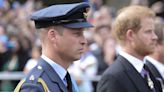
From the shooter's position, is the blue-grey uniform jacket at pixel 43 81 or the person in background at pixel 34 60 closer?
the blue-grey uniform jacket at pixel 43 81

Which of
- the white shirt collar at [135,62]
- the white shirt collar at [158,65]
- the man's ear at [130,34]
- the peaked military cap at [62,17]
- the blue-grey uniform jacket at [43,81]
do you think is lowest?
the white shirt collar at [158,65]

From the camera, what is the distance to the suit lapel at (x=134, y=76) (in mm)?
5160

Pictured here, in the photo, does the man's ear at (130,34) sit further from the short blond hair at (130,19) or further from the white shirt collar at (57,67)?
the white shirt collar at (57,67)

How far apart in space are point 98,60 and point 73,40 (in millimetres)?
5485

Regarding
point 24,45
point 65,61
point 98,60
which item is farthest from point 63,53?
point 24,45

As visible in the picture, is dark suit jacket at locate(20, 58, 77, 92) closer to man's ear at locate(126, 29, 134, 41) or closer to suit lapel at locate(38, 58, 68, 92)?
suit lapel at locate(38, 58, 68, 92)

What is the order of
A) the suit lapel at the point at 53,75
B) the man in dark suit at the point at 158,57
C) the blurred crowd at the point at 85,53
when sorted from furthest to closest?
1. the blurred crowd at the point at 85,53
2. the man in dark suit at the point at 158,57
3. the suit lapel at the point at 53,75

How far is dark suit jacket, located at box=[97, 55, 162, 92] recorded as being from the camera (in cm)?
508

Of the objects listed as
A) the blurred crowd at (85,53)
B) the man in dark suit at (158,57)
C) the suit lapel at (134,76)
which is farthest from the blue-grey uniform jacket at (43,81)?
the blurred crowd at (85,53)

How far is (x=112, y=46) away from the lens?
989cm

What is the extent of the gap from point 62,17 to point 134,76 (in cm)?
124

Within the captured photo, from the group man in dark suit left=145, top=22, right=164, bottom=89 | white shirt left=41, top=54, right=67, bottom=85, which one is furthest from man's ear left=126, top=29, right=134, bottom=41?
white shirt left=41, top=54, right=67, bottom=85

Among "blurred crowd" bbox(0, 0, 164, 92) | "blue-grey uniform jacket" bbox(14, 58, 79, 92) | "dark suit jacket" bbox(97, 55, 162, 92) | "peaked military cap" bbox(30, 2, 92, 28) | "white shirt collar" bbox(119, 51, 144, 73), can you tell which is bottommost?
"blurred crowd" bbox(0, 0, 164, 92)

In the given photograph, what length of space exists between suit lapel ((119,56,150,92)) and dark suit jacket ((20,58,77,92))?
1.16 metres
